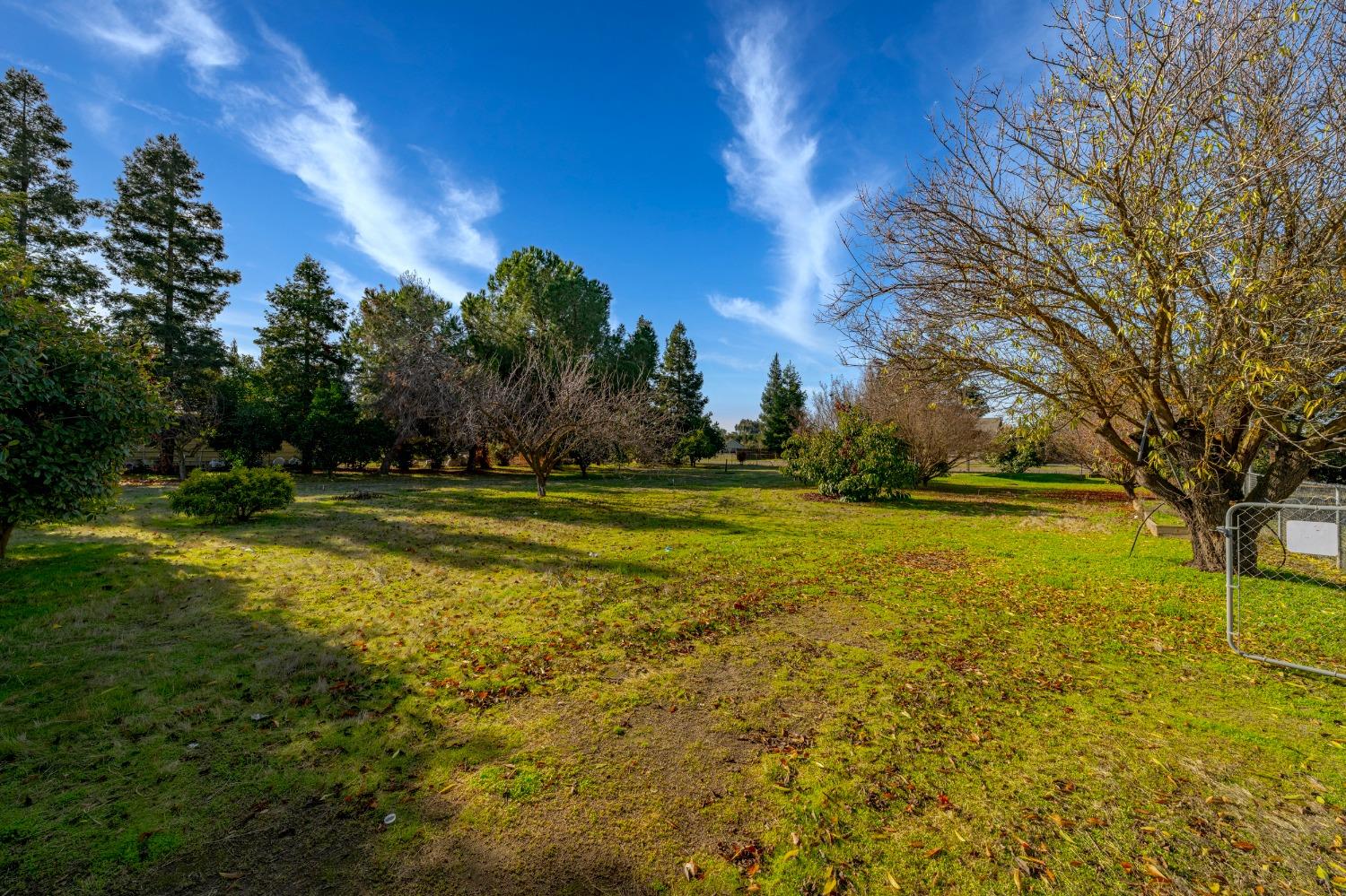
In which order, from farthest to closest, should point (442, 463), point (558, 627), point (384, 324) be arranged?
point (442, 463), point (384, 324), point (558, 627)

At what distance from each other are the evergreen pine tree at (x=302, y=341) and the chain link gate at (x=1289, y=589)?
3015cm

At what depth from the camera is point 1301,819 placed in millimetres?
2561

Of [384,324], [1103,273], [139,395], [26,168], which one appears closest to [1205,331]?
[1103,273]

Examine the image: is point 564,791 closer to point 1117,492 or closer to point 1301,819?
point 1301,819

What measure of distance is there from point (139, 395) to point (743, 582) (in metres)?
8.54

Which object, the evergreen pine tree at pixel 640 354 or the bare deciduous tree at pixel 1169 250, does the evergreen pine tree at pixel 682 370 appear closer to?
the evergreen pine tree at pixel 640 354

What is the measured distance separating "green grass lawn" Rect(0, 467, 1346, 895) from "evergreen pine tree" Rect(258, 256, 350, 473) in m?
21.4

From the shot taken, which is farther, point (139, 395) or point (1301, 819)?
point (139, 395)

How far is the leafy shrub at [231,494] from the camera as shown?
1010cm

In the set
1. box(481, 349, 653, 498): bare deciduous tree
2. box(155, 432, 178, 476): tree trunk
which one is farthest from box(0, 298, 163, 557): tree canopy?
box(155, 432, 178, 476): tree trunk

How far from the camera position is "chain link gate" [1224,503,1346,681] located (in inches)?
181

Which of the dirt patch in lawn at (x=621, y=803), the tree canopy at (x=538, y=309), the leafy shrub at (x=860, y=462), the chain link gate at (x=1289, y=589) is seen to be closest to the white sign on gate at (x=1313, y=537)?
the chain link gate at (x=1289, y=589)

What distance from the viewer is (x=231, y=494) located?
10359 mm

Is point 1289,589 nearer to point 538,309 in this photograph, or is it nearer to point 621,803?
point 621,803
